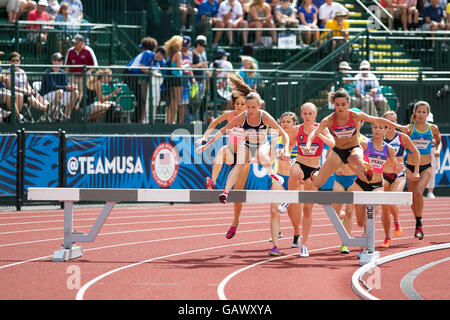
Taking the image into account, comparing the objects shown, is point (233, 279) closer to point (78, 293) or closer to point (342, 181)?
point (78, 293)

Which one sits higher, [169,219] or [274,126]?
[274,126]

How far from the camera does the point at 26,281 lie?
9.78 metres

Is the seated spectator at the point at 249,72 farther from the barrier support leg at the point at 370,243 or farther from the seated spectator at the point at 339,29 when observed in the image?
the barrier support leg at the point at 370,243

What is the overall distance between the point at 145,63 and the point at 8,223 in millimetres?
6836

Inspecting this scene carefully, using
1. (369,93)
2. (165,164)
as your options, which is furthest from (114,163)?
(369,93)

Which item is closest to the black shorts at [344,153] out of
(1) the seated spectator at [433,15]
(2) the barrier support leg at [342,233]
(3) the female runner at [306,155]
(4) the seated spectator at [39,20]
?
(3) the female runner at [306,155]

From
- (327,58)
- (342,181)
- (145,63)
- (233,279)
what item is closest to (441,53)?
(327,58)

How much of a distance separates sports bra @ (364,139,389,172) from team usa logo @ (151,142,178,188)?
7.27 meters

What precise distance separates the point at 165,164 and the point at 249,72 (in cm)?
359

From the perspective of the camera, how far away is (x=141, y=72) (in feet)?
69.2

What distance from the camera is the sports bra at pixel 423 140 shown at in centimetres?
1420

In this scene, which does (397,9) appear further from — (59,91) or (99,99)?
(59,91)

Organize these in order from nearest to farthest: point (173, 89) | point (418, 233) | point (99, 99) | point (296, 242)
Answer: point (296, 242) < point (418, 233) < point (99, 99) < point (173, 89)

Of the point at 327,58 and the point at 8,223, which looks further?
the point at 327,58
